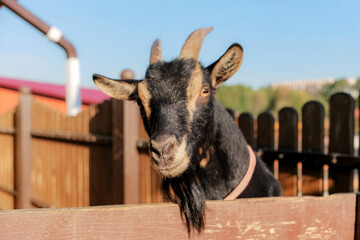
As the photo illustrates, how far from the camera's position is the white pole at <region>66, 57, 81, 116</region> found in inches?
313

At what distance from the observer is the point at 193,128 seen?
231 centimetres

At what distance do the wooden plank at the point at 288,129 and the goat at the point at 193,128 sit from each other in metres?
1.03

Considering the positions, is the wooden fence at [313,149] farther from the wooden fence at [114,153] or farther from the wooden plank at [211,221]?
the wooden plank at [211,221]

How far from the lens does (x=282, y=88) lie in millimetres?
86125

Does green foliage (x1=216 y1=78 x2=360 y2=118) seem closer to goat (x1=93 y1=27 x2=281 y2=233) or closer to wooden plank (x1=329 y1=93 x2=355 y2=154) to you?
wooden plank (x1=329 y1=93 x2=355 y2=154)

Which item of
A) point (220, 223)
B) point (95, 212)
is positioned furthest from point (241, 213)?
point (95, 212)

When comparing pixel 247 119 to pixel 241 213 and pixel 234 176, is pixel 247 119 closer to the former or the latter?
pixel 234 176

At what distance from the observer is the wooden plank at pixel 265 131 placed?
3977 mm

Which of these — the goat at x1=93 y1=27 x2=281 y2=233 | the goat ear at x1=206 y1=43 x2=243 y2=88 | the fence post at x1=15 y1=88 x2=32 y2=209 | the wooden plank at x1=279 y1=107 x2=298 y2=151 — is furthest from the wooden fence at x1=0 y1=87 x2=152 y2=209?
the goat ear at x1=206 y1=43 x2=243 y2=88

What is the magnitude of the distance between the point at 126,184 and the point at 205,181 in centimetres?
220

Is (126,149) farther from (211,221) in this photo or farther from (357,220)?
(357,220)

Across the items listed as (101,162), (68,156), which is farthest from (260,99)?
(101,162)

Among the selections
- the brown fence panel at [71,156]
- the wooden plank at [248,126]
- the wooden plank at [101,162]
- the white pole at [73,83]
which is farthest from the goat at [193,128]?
the white pole at [73,83]

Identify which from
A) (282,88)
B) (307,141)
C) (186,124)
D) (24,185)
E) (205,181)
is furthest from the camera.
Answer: (282,88)
